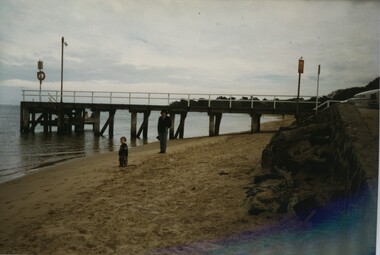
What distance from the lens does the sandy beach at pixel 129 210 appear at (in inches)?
166

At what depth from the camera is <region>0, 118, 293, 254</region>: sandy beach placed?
13.9 feet

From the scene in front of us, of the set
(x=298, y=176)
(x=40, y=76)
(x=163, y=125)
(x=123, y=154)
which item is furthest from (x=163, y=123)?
(x=40, y=76)

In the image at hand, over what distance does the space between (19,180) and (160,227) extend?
6.36 metres

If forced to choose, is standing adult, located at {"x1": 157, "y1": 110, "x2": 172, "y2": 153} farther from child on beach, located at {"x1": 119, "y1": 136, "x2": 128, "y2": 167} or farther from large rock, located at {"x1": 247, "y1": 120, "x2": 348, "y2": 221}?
large rock, located at {"x1": 247, "y1": 120, "x2": 348, "y2": 221}

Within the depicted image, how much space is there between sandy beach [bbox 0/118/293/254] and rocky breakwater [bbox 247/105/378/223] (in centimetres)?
38

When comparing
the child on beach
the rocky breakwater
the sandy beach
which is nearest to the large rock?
the rocky breakwater

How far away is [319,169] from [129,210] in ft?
10.2

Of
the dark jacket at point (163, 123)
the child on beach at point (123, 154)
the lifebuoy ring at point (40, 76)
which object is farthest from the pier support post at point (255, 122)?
the lifebuoy ring at point (40, 76)

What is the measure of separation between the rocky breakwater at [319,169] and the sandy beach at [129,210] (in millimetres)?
385

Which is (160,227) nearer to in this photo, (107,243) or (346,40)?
(107,243)

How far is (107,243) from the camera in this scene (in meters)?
4.16

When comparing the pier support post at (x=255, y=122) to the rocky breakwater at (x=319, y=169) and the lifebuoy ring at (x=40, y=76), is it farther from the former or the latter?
the lifebuoy ring at (x=40, y=76)

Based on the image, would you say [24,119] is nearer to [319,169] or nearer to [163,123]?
[163,123]

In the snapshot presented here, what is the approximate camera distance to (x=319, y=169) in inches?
194
